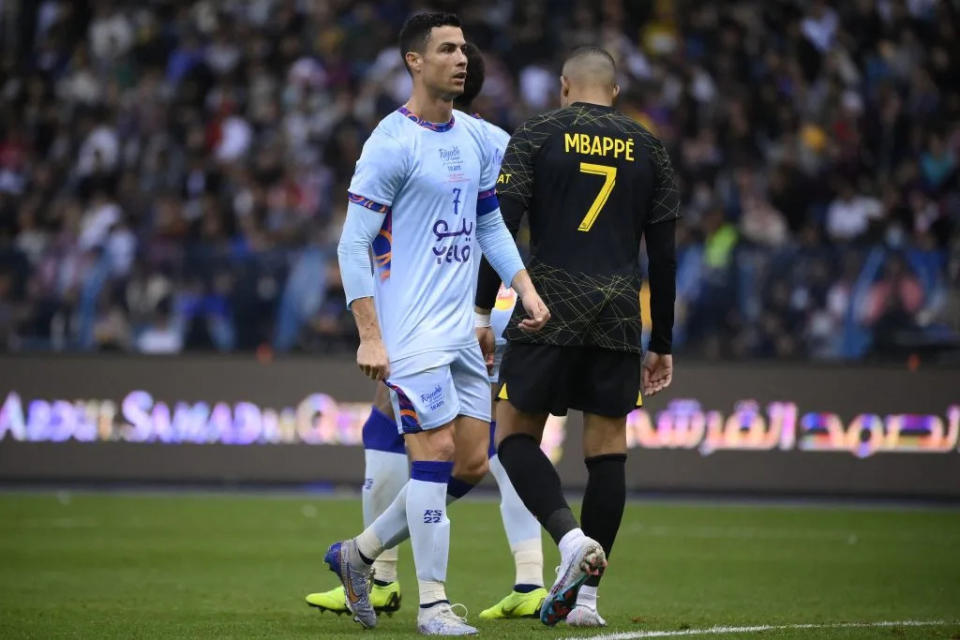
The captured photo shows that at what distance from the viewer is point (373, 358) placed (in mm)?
6504

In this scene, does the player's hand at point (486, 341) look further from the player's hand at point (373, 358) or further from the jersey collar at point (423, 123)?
the jersey collar at point (423, 123)

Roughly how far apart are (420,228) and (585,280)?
79cm

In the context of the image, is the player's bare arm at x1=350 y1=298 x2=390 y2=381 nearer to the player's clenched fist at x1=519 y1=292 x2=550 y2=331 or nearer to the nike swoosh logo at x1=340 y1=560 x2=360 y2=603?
the player's clenched fist at x1=519 y1=292 x2=550 y2=331

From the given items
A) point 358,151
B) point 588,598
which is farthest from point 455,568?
point 358,151

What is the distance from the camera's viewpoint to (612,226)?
7.06 meters

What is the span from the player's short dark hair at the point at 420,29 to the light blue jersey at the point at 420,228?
0.29m

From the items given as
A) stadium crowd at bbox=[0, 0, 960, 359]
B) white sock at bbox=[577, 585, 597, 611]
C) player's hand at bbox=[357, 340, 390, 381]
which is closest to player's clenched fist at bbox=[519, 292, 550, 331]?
player's hand at bbox=[357, 340, 390, 381]

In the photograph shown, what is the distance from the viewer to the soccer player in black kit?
23.0 feet

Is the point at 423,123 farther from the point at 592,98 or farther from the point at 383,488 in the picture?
the point at 383,488

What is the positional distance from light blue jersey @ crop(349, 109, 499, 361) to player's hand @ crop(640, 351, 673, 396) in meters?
0.93

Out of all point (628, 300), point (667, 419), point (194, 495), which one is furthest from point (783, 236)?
point (628, 300)

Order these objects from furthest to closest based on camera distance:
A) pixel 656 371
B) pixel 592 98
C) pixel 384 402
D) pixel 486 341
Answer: pixel 384 402
pixel 486 341
pixel 656 371
pixel 592 98

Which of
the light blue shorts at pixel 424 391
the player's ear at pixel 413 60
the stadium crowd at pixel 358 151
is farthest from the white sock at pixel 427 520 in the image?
the stadium crowd at pixel 358 151

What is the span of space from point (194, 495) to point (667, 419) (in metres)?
4.68
